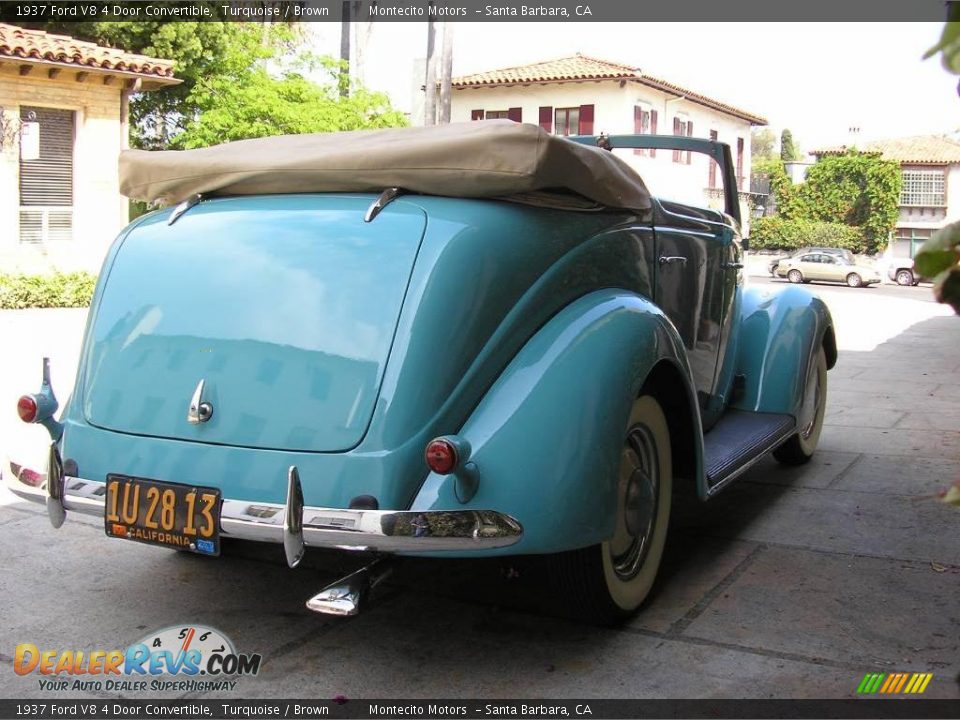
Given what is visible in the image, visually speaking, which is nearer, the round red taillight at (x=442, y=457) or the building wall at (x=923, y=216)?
Answer: the round red taillight at (x=442, y=457)

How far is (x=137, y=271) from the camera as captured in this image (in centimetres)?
328

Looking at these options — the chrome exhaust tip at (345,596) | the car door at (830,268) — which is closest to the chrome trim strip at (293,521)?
the chrome exhaust tip at (345,596)

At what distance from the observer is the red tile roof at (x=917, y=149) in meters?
55.7

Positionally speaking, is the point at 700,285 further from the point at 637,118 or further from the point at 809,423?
the point at 637,118

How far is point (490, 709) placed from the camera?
108 inches

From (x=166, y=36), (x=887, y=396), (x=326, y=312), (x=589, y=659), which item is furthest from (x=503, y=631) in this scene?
(x=166, y=36)

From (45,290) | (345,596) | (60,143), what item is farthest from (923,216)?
(345,596)

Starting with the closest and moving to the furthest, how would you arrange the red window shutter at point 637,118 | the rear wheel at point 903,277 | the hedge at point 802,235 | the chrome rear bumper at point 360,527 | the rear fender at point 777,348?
the chrome rear bumper at point 360,527 → the rear fender at point 777,348 → the rear wheel at point 903,277 → the red window shutter at point 637,118 → the hedge at point 802,235

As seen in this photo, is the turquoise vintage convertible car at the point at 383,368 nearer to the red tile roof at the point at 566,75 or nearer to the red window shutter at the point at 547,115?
the red tile roof at the point at 566,75

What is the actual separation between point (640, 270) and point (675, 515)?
145cm

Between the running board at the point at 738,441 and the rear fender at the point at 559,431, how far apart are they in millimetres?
861

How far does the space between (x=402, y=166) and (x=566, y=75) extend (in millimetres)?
35236

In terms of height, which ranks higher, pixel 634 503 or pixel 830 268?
pixel 830 268

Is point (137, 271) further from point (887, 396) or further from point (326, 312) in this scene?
point (887, 396)
